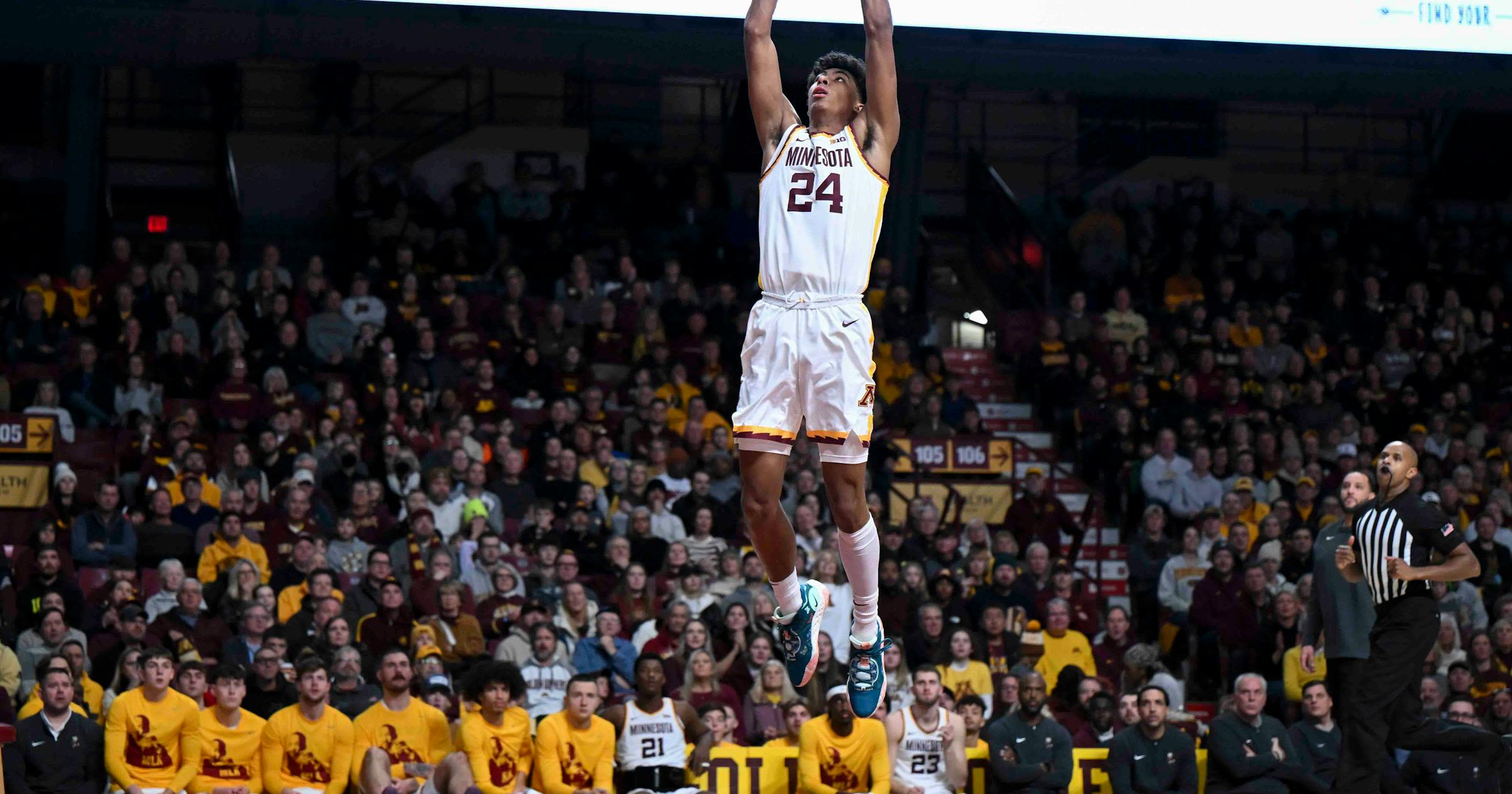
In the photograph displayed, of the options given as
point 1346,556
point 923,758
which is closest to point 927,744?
point 923,758

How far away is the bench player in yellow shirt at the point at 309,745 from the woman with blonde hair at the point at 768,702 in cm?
280

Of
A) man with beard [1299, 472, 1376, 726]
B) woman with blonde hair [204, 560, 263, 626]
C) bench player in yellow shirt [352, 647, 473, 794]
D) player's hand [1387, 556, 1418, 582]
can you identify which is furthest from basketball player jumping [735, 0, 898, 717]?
woman with blonde hair [204, 560, 263, 626]

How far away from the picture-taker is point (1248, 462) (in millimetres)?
17109

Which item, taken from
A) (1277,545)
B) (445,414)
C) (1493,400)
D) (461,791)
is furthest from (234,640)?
(1493,400)

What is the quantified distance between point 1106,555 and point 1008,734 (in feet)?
18.6

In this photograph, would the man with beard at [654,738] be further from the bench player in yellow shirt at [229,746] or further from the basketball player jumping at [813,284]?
the basketball player jumping at [813,284]

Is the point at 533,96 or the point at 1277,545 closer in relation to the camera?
the point at 1277,545

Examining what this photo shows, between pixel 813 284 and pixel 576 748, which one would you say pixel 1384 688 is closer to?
pixel 813 284

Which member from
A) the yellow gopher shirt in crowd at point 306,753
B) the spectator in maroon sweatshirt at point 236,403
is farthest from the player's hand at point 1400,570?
the spectator in maroon sweatshirt at point 236,403

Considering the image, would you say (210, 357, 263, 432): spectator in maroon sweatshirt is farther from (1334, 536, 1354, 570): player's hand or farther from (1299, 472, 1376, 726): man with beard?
(1334, 536, 1354, 570): player's hand

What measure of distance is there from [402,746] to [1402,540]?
6302 mm

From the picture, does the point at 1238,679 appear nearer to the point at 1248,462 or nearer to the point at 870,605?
the point at 1248,462

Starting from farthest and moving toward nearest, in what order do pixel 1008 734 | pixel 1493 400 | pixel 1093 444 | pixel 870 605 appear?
pixel 1493 400, pixel 1093 444, pixel 1008 734, pixel 870 605

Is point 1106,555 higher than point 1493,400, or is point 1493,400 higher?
point 1493,400
